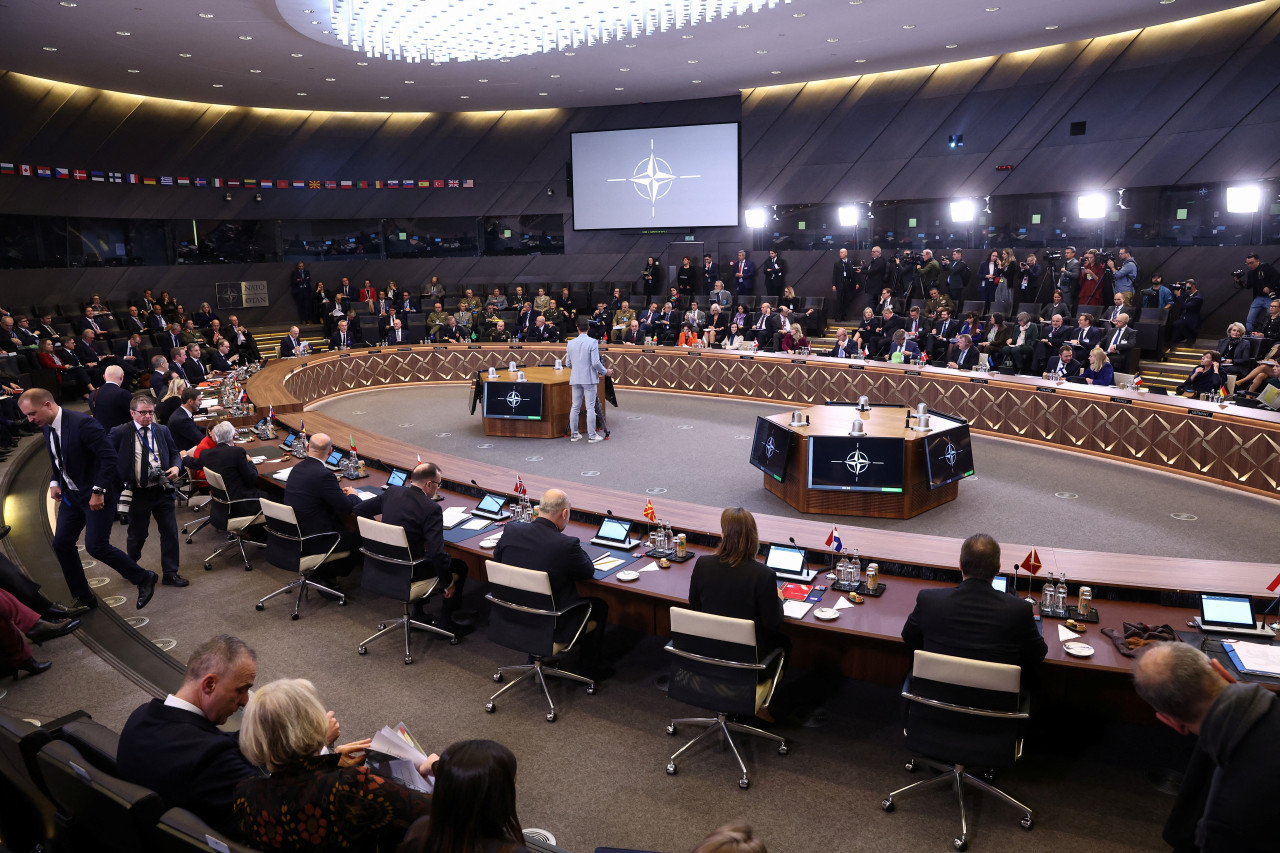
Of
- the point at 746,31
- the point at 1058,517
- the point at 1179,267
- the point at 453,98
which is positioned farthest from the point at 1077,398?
the point at 453,98

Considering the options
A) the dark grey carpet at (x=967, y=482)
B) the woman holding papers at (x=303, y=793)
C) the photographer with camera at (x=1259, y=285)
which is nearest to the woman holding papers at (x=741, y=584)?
the dark grey carpet at (x=967, y=482)

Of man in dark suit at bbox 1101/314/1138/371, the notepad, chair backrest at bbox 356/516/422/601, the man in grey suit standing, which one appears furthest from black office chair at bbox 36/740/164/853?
man in dark suit at bbox 1101/314/1138/371

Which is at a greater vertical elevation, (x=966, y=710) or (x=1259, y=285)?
(x=1259, y=285)

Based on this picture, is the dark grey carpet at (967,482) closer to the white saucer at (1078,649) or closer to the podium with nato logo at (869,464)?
the podium with nato logo at (869,464)

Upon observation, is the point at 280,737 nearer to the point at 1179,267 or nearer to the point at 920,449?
the point at 920,449

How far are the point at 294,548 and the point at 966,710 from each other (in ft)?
14.7

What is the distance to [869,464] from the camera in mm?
7664

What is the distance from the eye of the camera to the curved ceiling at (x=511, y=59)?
11266mm

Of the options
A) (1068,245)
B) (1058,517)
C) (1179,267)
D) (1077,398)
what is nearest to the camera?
(1058,517)

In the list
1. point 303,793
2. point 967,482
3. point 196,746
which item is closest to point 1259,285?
point 967,482

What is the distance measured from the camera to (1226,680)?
2398mm

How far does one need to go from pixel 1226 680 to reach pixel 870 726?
2.06 m

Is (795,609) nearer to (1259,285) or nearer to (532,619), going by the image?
(532,619)

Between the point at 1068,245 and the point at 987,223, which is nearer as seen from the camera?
the point at 1068,245
